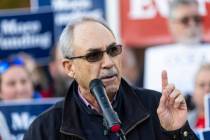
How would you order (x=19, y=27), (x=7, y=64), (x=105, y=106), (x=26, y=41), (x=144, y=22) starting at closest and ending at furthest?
(x=105, y=106)
(x=7, y=64)
(x=26, y=41)
(x=19, y=27)
(x=144, y=22)

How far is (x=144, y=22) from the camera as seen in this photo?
1201 cm

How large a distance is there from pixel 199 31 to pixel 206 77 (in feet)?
4.32

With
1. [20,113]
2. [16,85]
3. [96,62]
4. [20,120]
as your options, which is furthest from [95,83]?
[16,85]

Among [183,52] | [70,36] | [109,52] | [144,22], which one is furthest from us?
[144,22]

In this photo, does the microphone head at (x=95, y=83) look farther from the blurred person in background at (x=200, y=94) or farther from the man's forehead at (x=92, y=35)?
the blurred person in background at (x=200, y=94)

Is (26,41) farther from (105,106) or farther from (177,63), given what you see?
(105,106)

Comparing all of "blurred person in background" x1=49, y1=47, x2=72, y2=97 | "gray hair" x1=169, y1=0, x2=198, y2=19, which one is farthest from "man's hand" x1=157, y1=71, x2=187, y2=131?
"blurred person in background" x1=49, y1=47, x2=72, y2=97

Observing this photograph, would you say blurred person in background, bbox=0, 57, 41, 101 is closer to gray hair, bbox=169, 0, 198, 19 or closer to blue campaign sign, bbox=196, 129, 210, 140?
gray hair, bbox=169, 0, 198, 19

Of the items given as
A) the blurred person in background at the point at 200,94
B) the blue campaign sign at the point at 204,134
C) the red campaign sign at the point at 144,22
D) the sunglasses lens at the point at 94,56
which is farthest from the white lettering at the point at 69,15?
the sunglasses lens at the point at 94,56

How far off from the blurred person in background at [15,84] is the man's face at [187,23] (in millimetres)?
1647

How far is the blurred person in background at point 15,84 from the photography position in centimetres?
911

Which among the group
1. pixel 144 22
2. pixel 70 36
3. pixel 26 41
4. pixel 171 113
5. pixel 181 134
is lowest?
pixel 26 41

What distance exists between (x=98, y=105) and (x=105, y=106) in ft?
1.52

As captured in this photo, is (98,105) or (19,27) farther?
(19,27)
